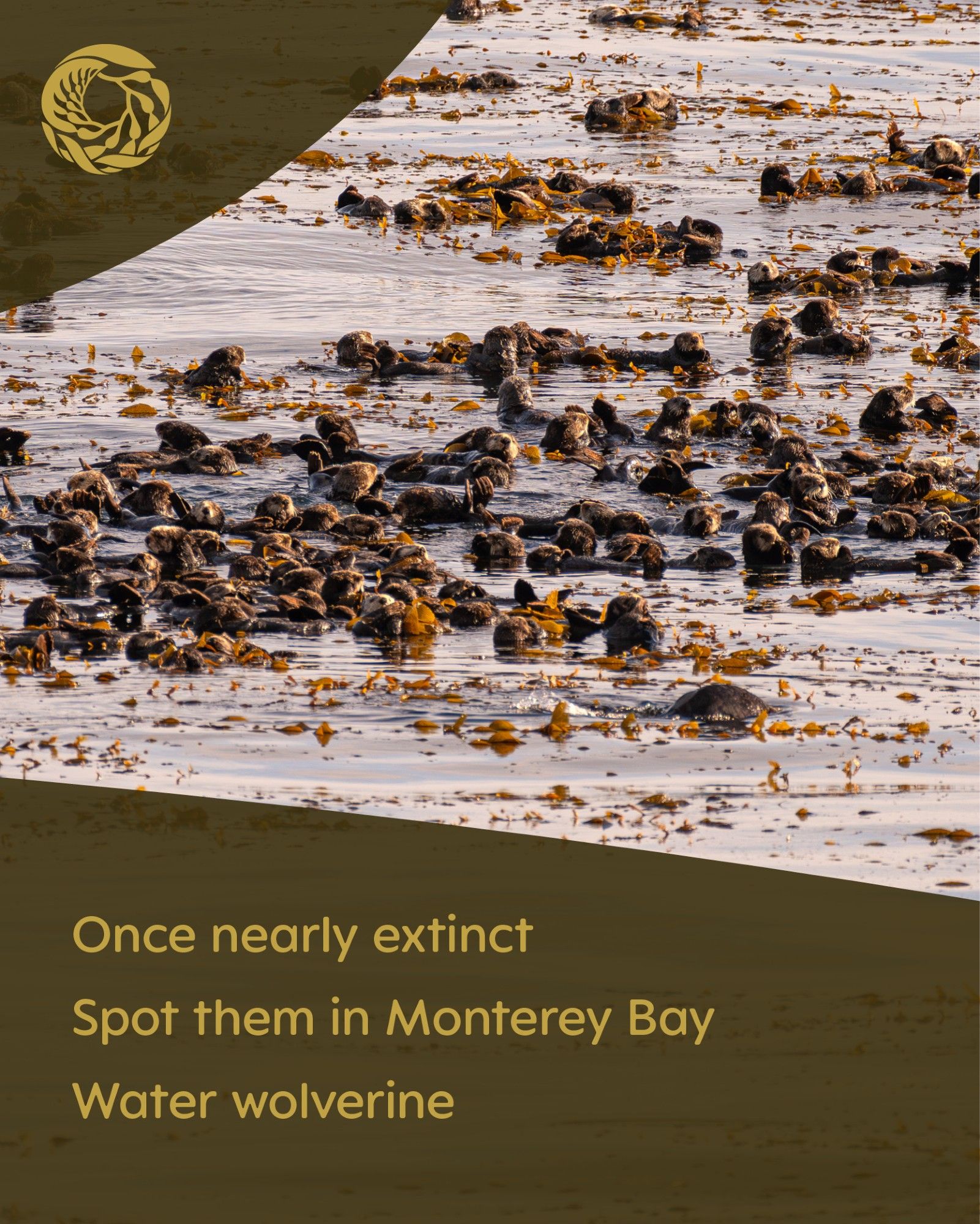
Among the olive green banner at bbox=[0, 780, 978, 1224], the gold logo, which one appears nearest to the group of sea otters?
the olive green banner at bbox=[0, 780, 978, 1224]

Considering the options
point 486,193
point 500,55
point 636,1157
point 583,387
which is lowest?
point 636,1157

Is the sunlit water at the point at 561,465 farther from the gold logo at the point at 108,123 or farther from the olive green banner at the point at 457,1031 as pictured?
the gold logo at the point at 108,123

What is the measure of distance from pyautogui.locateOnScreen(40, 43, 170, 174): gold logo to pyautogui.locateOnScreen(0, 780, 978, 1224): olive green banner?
19.0m

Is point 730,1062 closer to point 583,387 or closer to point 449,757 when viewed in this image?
point 449,757

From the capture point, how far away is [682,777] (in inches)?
311

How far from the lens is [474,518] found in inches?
472

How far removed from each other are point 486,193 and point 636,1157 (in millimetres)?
18791

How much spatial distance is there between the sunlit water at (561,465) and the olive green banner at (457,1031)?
0.52m

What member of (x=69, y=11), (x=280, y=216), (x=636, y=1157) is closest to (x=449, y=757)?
(x=636, y=1157)

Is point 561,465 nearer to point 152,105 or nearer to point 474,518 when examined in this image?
point 474,518

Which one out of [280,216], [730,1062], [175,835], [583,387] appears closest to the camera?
[730,1062]

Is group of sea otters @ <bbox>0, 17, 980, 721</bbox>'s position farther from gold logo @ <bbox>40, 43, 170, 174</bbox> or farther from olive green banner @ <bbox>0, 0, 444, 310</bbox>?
gold logo @ <bbox>40, 43, 170, 174</bbox>

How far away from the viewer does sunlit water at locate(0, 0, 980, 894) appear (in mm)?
7750

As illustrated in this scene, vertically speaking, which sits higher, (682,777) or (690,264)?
(690,264)
